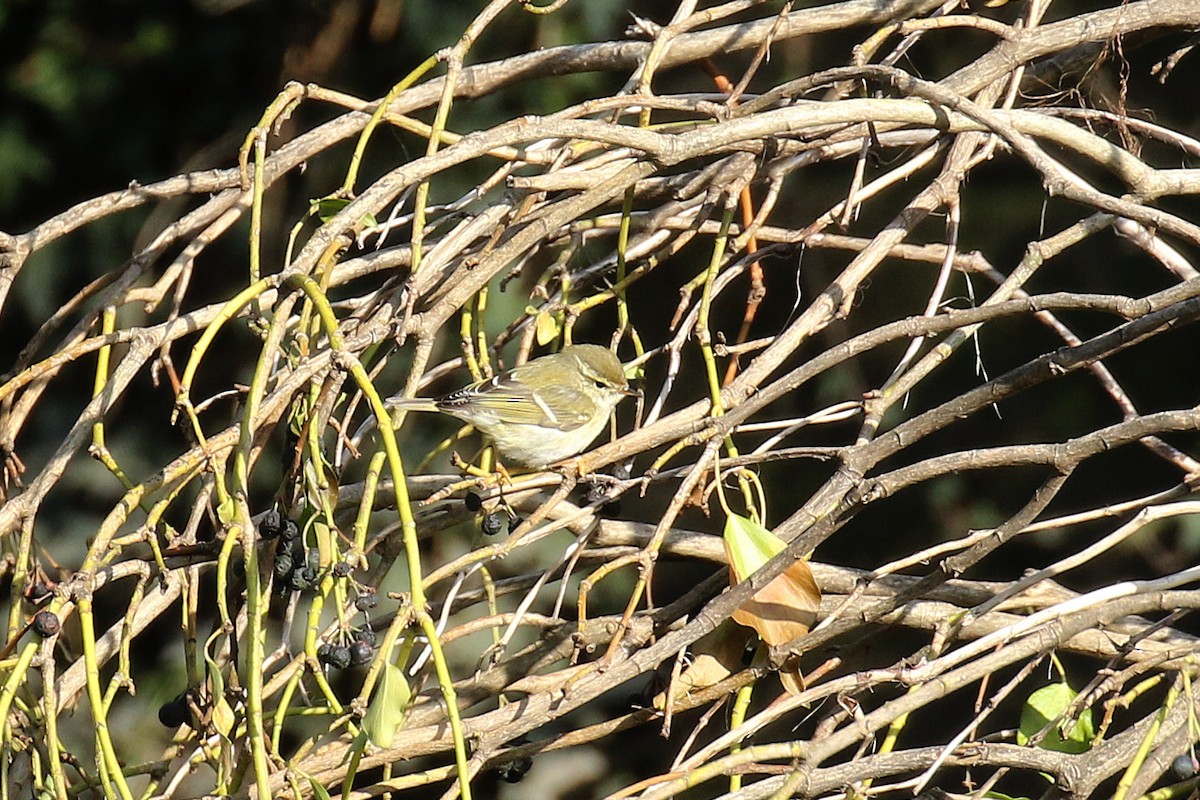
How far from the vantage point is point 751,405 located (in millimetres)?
1956

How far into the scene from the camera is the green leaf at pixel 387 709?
1407mm

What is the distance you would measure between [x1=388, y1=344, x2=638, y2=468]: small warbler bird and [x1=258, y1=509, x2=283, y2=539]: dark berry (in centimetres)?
80

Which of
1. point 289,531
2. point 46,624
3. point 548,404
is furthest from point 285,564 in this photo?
point 548,404

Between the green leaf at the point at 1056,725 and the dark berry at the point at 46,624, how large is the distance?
1.23m

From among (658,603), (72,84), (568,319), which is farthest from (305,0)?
(568,319)

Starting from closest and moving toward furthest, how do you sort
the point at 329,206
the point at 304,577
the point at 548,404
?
the point at 304,577
the point at 329,206
the point at 548,404

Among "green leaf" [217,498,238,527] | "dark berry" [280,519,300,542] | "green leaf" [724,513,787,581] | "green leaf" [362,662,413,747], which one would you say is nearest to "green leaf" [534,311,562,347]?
"green leaf" [724,513,787,581]

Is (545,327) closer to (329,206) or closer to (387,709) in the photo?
(329,206)

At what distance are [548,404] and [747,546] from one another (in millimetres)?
1168

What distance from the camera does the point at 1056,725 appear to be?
5.70ft

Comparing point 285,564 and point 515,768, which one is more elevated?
point 285,564

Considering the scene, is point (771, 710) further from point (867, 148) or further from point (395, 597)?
point (867, 148)

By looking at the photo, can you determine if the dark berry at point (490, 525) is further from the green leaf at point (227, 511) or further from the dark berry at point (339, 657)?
the green leaf at point (227, 511)

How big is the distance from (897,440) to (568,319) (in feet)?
2.22
